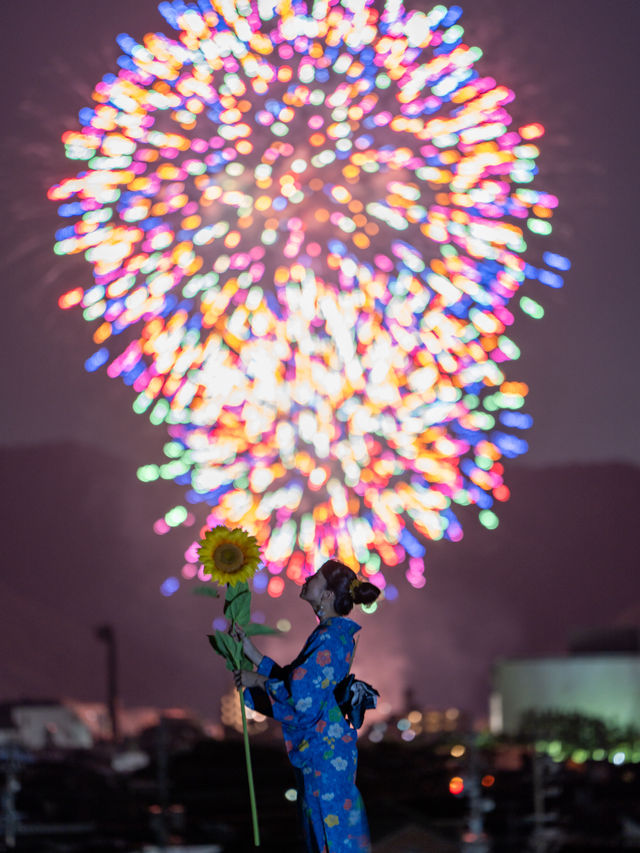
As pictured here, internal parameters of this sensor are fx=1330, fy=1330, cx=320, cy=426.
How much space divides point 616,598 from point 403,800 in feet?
350

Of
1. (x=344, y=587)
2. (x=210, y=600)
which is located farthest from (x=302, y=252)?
(x=210, y=600)

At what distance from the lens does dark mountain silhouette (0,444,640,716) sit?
4250 inches

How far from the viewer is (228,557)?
251 inches

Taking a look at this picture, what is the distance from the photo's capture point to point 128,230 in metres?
21.3

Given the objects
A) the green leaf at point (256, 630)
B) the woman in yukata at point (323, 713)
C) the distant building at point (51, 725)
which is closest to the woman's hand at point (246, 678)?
the woman in yukata at point (323, 713)

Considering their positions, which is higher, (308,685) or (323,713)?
(308,685)

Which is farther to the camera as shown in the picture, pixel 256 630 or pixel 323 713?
pixel 323 713

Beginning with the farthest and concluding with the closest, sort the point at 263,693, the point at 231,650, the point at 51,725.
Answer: the point at 51,725 < the point at 263,693 < the point at 231,650

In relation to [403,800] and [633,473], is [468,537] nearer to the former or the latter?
[633,473]

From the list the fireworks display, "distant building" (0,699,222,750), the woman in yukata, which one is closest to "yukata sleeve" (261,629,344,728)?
the woman in yukata

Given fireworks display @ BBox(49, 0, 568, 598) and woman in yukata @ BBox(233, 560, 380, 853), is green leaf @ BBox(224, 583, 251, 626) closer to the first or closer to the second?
woman in yukata @ BBox(233, 560, 380, 853)

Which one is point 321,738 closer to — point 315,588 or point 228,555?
point 315,588

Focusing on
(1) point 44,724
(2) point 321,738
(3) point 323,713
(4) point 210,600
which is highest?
(4) point 210,600

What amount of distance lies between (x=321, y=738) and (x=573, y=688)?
39.3 m
